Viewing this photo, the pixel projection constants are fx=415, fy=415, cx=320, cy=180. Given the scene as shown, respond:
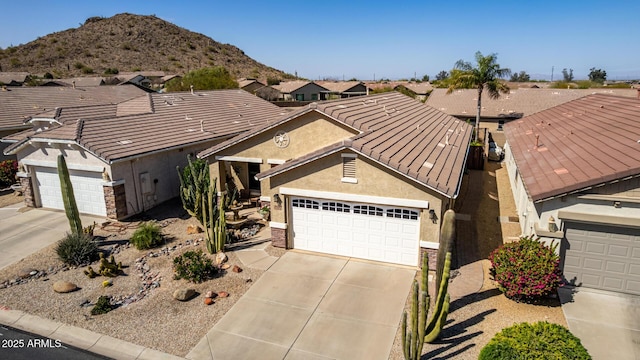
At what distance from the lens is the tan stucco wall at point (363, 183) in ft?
44.3

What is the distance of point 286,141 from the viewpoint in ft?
62.6

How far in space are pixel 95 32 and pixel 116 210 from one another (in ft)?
331

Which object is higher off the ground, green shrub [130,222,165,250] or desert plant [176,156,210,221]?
desert plant [176,156,210,221]

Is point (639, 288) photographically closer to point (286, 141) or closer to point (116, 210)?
point (286, 141)

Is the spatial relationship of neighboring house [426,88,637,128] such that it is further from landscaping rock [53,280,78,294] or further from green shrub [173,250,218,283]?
landscaping rock [53,280,78,294]

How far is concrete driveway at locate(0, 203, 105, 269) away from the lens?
52.2 feet

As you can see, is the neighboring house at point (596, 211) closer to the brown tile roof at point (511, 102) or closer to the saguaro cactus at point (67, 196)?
the saguaro cactus at point (67, 196)

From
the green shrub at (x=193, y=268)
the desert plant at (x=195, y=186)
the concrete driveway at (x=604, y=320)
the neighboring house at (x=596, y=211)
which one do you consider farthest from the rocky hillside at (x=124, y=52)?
the concrete driveway at (x=604, y=320)

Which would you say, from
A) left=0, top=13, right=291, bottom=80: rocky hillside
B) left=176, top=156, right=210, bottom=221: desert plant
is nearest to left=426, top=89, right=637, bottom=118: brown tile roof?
left=176, top=156, right=210, bottom=221: desert plant

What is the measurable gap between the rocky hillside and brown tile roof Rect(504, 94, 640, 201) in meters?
84.6

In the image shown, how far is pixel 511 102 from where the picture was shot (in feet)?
144

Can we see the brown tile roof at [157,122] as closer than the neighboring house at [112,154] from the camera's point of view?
No

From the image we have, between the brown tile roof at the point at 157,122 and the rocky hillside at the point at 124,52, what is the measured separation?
6501cm

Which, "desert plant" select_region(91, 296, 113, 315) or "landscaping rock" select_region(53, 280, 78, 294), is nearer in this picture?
"desert plant" select_region(91, 296, 113, 315)
